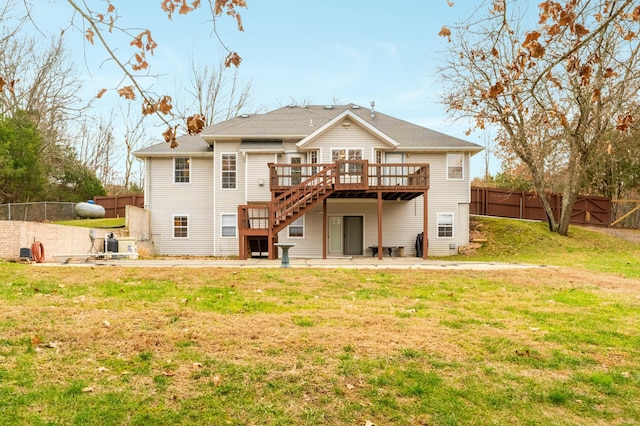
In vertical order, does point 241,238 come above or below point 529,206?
below

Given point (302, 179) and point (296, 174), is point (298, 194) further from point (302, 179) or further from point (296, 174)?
point (302, 179)

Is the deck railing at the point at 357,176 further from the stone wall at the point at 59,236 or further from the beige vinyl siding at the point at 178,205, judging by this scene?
the stone wall at the point at 59,236

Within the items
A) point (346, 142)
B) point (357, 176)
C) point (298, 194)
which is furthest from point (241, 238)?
point (346, 142)

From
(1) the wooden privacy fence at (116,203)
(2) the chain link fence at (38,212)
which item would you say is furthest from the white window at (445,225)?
(2) the chain link fence at (38,212)

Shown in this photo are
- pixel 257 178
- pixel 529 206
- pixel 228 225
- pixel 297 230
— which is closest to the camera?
pixel 257 178

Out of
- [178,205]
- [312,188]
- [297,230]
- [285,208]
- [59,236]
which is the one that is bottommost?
[59,236]

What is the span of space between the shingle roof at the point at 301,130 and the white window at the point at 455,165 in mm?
628

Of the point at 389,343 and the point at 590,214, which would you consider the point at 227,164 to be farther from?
the point at 590,214

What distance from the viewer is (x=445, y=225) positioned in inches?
923

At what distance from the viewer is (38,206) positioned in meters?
23.7

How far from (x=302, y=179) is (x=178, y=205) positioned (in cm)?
666

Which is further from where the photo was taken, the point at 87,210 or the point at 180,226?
the point at 87,210

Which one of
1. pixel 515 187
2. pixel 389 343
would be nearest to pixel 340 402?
pixel 389 343

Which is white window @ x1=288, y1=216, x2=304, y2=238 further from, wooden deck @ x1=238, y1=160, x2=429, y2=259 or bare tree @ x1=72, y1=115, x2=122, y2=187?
bare tree @ x1=72, y1=115, x2=122, y2=187
